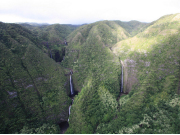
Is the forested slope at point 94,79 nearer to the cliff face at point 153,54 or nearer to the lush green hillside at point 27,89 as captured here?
the cliff face at point 153,54

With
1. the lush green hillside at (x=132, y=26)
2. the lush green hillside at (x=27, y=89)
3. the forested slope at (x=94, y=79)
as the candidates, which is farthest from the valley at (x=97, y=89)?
the lush green hillside at (x=132, y=26)

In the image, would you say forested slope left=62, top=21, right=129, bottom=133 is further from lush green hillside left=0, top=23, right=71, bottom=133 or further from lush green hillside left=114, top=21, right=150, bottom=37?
lush green hillside left=114, top=21, right=150, bottom=37

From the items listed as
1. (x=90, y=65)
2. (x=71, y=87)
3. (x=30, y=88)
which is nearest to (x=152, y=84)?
(x=90, y=65)

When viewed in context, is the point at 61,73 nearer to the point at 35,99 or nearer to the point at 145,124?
the point at 35,99

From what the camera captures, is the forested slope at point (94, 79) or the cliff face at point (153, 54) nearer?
the forested slope at point (94, 79)

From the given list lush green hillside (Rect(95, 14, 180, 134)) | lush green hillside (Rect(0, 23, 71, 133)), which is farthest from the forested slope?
lush green hillside (Rect(0, 23, 71, 133))

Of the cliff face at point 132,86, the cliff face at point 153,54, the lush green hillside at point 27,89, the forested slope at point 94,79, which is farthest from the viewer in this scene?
the cliff face at point 153,54
